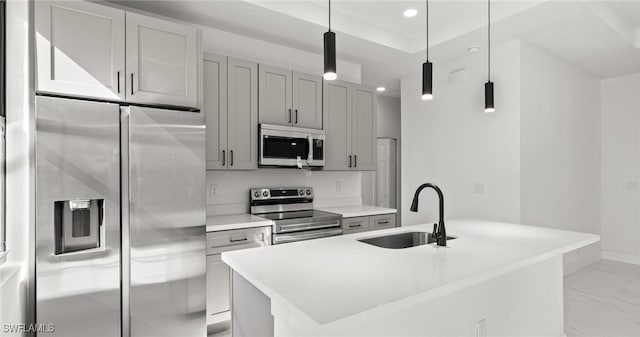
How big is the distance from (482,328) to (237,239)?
1.79 metres

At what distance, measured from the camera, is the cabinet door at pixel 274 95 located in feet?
10.4

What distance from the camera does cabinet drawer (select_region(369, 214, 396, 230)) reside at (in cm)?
350

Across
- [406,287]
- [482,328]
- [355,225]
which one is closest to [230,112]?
[355,225]

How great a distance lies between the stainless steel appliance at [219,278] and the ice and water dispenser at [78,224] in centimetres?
74

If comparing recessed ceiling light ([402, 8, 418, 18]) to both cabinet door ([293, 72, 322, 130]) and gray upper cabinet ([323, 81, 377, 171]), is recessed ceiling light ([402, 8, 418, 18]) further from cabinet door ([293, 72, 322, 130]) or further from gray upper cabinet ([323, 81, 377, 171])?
cabinet door ([293, 72, 322, 130])

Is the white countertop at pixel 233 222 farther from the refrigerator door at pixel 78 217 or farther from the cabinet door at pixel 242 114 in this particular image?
the refrigerator door at pixel 78 217

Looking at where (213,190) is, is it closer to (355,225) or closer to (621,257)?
(355,225)

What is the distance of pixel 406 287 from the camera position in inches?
48.2

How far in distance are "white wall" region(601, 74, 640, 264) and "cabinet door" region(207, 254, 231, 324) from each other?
5.35 metres

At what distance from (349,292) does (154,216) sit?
159 centimetres

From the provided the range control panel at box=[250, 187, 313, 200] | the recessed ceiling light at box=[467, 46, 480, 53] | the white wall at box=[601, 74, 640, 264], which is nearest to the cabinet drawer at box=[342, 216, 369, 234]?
the range control panel at box=[250, 187, 313, 200]

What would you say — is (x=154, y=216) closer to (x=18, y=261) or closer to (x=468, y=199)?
(x=18, y=261)

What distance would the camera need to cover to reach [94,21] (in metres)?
2.12

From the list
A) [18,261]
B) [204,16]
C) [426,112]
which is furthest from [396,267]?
[426,112]
